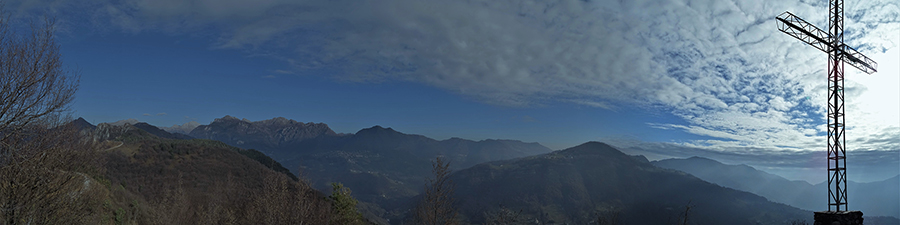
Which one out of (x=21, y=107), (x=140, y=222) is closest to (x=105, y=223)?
(x=140, y=222)

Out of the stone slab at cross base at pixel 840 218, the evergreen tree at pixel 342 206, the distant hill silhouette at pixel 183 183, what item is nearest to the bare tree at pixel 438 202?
the distant hill silhouette at pixel 183 183

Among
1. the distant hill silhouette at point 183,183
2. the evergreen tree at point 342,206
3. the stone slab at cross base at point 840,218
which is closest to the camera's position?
the stone slab at cross base at point 840,218

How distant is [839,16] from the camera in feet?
81.9

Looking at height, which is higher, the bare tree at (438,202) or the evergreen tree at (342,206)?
the bare tree at (438,202)

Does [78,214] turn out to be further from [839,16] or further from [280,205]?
[839,16]

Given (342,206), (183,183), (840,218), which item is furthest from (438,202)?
(183,183)

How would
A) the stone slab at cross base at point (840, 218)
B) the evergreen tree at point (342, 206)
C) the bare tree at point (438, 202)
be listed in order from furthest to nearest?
the evergreen tree at point (342, 206) → the bare tree at point (438, 202) → the stone slab at cross base at point (840, 218)

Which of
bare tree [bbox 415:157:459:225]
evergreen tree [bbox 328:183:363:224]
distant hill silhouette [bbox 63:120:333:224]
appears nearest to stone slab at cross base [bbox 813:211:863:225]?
bare tree [bbox 415:157:459:225]

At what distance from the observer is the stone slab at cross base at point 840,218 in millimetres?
13789

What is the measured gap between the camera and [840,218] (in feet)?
45.8

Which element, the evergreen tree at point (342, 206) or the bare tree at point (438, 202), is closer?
the bare tree at point (438, 202)

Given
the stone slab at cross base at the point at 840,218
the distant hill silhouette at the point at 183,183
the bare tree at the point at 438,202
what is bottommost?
the distant hill silhouette at the point at 183,183

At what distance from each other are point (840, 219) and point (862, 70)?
78.6ft

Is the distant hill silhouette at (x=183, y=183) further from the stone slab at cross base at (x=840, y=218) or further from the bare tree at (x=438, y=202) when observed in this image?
the stone slab at cross base at (x=840, y=218)
